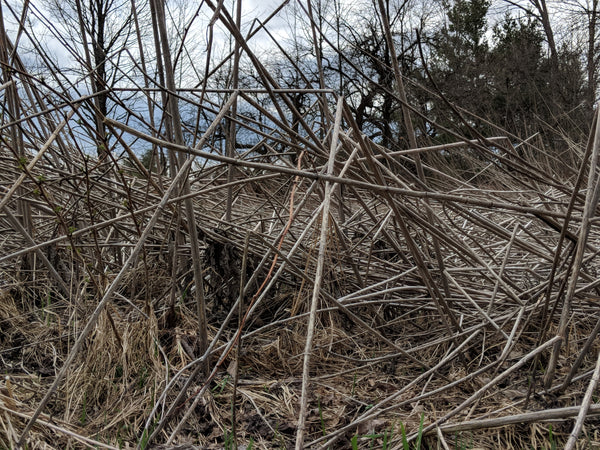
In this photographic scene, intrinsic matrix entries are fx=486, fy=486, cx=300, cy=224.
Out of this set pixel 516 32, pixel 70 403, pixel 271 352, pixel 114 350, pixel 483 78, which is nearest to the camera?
pixel 70 403

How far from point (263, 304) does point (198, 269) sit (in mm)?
804

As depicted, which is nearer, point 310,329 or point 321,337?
point 310,329

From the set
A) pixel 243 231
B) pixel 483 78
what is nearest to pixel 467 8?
pixel 483 78

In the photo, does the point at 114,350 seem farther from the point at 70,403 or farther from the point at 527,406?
the point at 527,406

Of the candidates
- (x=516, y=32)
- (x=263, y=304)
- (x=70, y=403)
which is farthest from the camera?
(x=516, y=32)

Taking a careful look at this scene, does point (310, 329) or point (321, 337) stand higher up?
point (310, 329)

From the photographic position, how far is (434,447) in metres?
1.23

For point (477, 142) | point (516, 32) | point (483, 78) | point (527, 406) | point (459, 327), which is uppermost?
point (516, 32)

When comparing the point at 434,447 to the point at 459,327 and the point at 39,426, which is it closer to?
the point at 459,327

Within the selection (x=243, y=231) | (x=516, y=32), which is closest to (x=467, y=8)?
(x=516, y=32)

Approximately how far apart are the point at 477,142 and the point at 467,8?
2049cm

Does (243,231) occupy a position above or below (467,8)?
below

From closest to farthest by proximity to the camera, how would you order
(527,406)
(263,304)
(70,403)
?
(527,406) < (70,403) < (263,304)

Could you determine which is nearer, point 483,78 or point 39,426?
point 39,426
